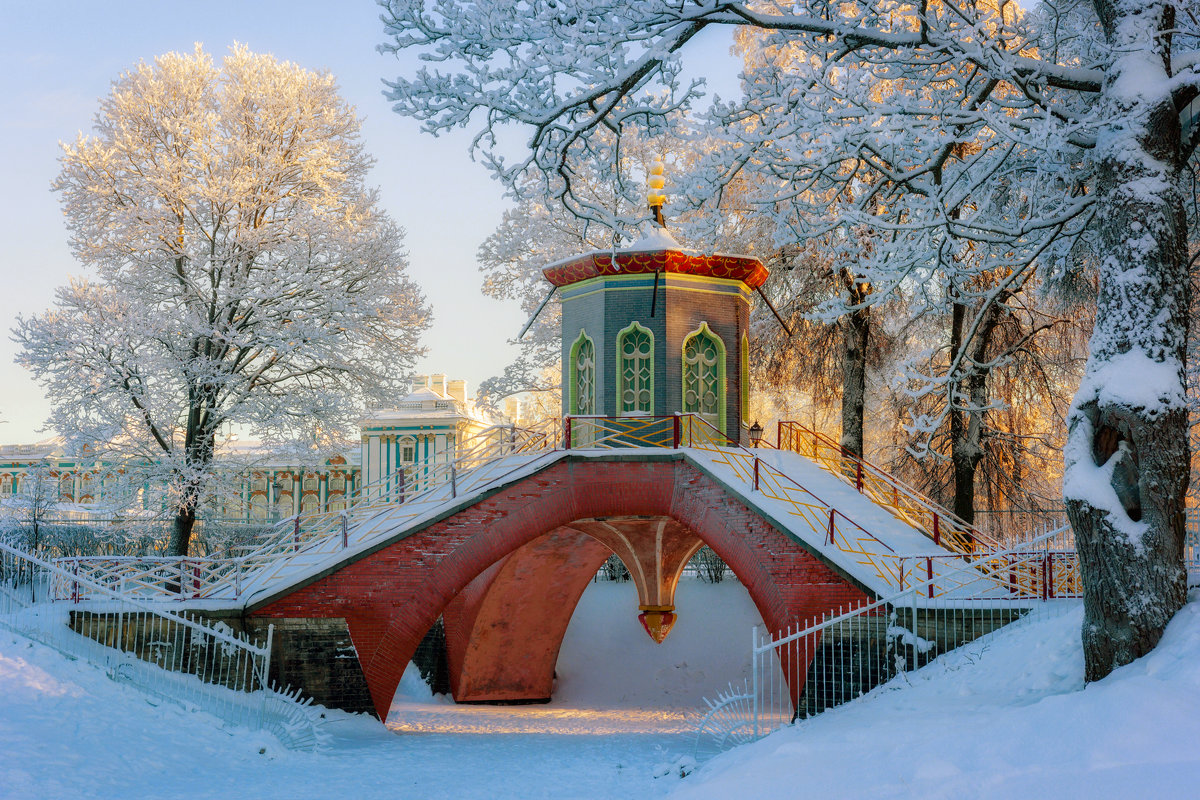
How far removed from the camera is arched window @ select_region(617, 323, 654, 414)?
18.2 meters

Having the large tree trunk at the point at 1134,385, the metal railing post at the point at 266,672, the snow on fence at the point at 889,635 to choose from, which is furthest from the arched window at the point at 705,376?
the large tree trunk at the point at 1134,385

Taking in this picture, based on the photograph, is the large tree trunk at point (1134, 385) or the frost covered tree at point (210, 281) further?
the frost covered tree at point (210, 281)

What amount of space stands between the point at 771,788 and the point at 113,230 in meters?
18.7

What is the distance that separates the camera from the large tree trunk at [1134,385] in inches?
323

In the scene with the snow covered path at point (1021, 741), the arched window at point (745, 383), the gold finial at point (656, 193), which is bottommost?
the snow covered path at point (1021, 741)

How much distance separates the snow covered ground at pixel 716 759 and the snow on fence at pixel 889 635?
2.39ft

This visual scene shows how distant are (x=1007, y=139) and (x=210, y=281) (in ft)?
56.5

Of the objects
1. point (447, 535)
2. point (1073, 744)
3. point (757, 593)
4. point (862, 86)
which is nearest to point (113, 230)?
point (447, 535)

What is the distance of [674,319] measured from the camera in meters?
18.3

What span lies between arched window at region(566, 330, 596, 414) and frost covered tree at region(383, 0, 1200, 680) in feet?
24.9

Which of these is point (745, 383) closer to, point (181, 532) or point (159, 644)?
point (159, 644)

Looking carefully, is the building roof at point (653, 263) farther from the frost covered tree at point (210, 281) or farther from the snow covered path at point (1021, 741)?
the snow covered path at point (1021, 741)

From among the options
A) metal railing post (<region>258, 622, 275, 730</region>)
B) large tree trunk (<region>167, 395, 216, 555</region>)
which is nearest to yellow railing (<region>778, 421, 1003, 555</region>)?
metal railing post (<region>258, 622, 275, 730</region>)

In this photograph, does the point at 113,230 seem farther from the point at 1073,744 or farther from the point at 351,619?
the point at 1073,744
